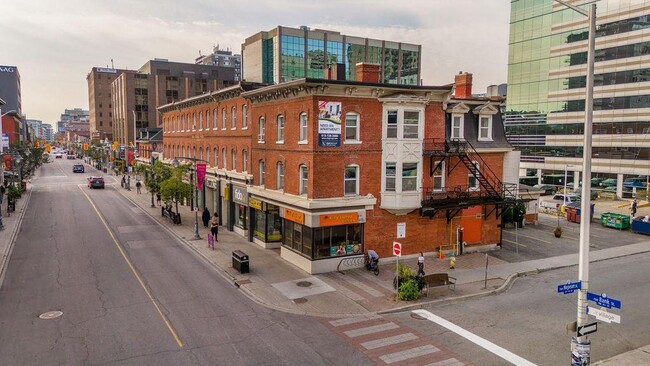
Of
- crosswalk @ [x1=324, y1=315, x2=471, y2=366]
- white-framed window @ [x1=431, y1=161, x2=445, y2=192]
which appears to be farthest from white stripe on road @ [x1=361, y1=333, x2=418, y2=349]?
white-framed window @ [x1=431, y1=161, x2=445, y2=192]

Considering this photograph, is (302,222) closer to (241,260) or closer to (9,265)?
(241,260)

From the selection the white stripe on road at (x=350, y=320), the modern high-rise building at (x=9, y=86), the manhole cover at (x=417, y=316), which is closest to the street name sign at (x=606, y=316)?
the manhole cover at (x=417, y=316)

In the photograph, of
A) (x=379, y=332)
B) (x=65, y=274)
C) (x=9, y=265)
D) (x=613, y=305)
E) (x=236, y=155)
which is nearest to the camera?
(x=613, y=305)

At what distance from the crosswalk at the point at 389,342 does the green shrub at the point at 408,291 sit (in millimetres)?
1919

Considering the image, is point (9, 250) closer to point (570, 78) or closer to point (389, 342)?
point (389, 342)

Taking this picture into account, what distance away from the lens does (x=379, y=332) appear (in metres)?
16.8

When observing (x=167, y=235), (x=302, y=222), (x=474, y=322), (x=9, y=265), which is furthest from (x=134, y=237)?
(x=474, y=322)

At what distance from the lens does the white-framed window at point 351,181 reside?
25.6m

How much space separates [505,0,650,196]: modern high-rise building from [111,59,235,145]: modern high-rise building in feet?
252

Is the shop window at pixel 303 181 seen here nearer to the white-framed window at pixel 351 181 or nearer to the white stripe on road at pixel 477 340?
the white-framed window at pixel 351 181

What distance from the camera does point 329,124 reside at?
965 inches

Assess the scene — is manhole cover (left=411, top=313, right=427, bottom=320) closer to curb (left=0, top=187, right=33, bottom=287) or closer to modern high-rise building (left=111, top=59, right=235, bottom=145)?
curb (left=0, top=187, right=33, bottom=287)

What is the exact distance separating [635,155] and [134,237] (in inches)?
2229

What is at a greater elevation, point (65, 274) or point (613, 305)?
point (613, 305)
